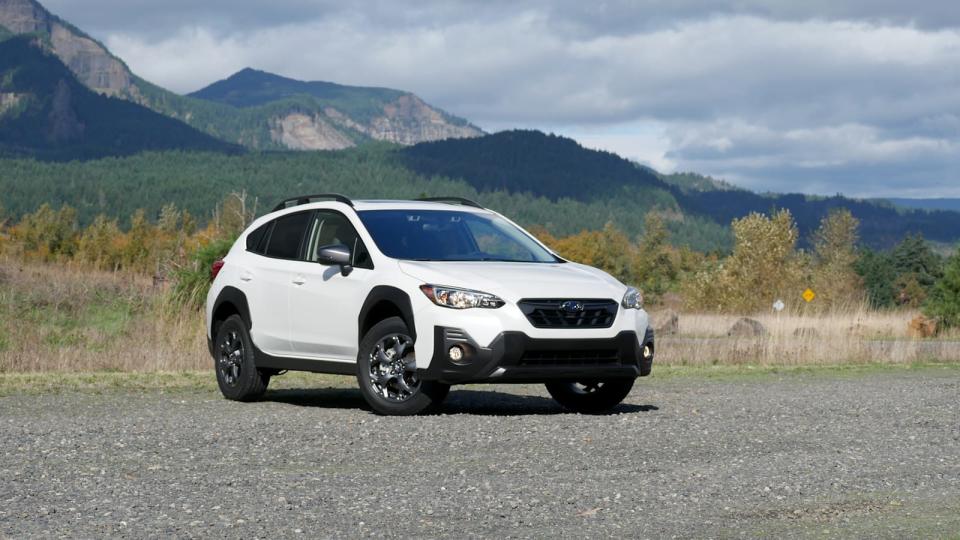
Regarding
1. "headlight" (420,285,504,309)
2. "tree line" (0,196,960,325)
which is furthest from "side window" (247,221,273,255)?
"tree line" (0,196,960,325)

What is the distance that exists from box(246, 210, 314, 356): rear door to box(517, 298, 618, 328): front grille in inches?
110

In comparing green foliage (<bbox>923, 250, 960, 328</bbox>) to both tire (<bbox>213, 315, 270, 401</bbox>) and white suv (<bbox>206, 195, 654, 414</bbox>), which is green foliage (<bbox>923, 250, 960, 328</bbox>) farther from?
tire (<bbox>213, 315, 270, 401</bbox>)

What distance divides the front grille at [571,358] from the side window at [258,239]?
3708mm

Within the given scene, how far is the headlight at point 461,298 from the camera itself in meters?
10.5

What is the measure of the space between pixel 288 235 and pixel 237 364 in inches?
57.6

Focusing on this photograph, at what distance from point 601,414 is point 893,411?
3.19m

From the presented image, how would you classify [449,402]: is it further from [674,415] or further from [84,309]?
[84,309]

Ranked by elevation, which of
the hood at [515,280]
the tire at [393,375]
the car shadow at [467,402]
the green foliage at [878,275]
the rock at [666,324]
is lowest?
the green foliage at [878,275]

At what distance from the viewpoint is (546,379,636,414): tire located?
470 inches

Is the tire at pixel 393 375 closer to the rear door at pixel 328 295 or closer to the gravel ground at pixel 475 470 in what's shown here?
the gravel ground at pixel 475 470

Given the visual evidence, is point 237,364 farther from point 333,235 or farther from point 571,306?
point 571,306

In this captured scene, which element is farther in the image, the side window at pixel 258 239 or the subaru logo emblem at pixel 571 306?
the side window at pixel 258 239

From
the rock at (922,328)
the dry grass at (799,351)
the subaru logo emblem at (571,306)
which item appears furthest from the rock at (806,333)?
the subaru logo emblem at (571,306)

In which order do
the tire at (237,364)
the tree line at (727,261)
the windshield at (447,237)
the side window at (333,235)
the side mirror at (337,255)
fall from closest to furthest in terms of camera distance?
the side mirror at (337,255) < the windshield at (447,237) < the side window at (333,235) < the tire at (237,364) < the tree line at (727,261)
